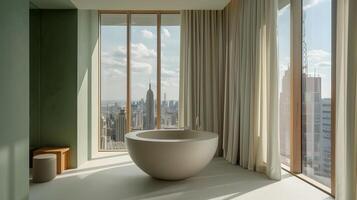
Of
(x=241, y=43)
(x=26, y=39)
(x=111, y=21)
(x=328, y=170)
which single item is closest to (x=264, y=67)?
(x=241, y=43)

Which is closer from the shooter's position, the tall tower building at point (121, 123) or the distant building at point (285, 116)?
the distant building at point (285, 116)

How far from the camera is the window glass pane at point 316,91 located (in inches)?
118

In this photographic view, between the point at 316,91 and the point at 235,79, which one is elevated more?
the point at 235,79

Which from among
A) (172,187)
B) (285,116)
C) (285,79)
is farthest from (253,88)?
(172,187)

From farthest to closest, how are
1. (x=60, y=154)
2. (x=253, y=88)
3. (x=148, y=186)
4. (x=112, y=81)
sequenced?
1. (x=112, y=81)
2. (x=60, y=154)
3. (x=253, y=88)
4. (x=148, y=186)

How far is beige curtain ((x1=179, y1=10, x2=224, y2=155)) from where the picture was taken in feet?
16.8

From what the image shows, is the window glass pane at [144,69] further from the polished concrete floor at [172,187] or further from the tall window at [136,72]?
the polished concrete floor at [172,187]

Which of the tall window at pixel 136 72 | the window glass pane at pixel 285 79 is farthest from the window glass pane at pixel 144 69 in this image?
the window glass pane at pixel 285 79

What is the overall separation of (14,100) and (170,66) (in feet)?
11.3

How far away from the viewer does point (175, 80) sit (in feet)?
18.1

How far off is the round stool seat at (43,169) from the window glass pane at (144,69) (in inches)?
80.9

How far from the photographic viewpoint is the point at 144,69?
5.57 metres

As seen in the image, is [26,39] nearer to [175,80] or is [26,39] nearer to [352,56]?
[352,56]

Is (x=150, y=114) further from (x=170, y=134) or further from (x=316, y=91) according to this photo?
(x=316, y=91)
